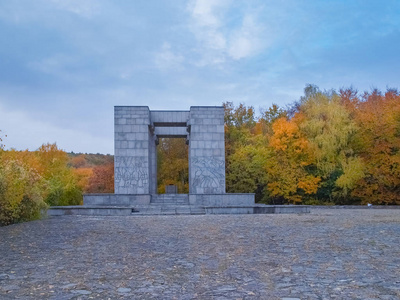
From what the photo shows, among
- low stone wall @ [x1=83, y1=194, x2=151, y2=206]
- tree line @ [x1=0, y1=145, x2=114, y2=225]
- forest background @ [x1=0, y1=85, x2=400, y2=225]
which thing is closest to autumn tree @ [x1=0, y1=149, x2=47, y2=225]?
tree line @ [x1=0, y1=145, x2=114, y2=225]

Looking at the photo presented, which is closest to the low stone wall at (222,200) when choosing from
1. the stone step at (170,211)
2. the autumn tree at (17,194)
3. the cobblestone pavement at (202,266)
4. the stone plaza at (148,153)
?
the stone plaza at (148,153)

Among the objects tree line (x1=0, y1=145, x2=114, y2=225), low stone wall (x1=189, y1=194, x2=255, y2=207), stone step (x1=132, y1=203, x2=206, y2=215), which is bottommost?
stone step (x1=132, y1=203, x2=206, y2=215)

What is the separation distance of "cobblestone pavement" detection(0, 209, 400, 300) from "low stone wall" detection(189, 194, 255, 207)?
10980 mm

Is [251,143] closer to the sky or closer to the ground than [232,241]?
closer to the sky

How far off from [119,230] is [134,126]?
1297 centimetres

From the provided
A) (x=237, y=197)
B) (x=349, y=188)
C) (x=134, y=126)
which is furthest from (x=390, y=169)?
(x=134, y=126)

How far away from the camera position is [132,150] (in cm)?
2195

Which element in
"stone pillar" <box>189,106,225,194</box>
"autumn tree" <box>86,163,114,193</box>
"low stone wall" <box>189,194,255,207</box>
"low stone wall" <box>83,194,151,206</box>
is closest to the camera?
"low stone wall" <box>189,194,255,207</box>

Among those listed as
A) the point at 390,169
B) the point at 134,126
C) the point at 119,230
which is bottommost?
the point at 119,230

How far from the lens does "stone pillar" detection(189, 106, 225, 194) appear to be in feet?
70.6

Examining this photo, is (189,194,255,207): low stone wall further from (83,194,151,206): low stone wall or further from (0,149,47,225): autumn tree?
(0,149,47,225): autumn tree

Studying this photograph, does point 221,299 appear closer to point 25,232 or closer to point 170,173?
point 25,232

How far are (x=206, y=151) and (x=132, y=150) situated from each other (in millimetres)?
4029

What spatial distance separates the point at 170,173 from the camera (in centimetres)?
3497
